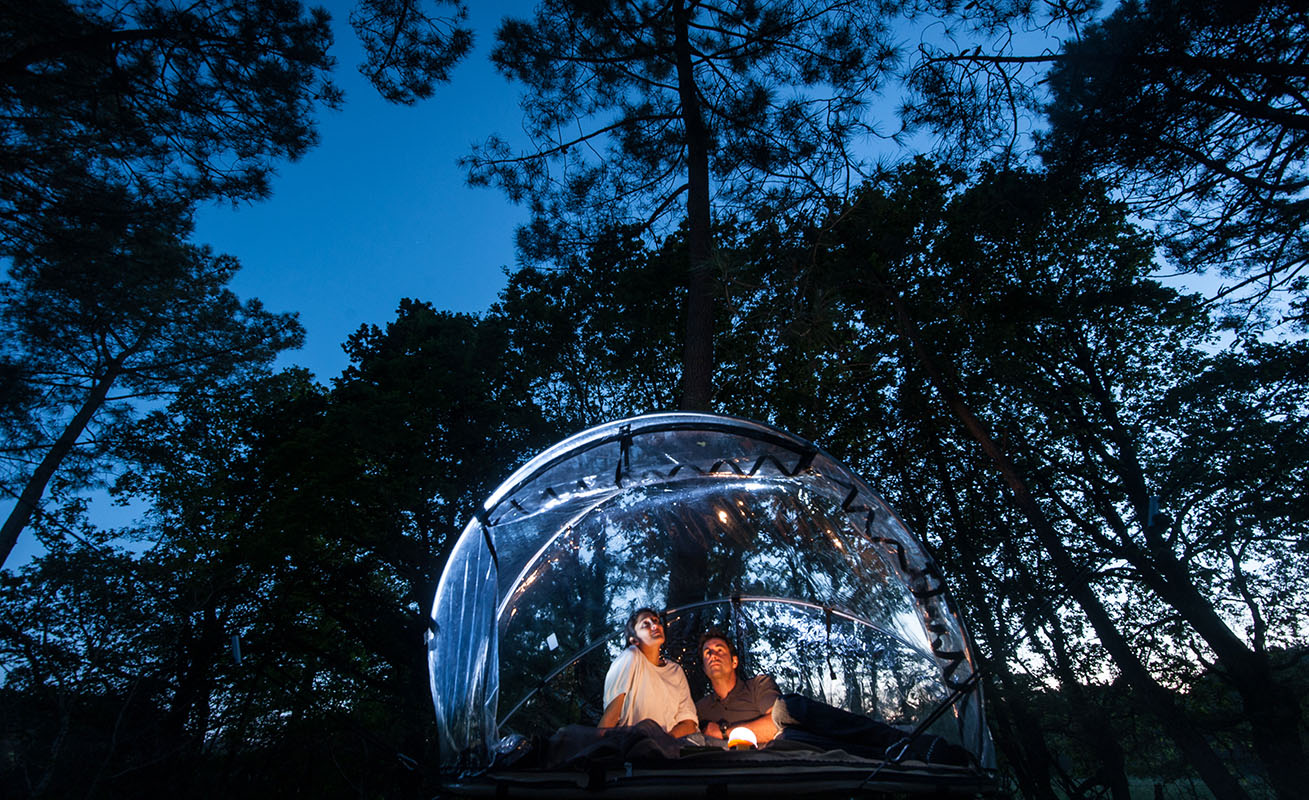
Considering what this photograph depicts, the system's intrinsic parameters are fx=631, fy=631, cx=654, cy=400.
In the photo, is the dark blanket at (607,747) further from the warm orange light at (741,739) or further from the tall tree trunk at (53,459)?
the tall tree trunk at (53,459)

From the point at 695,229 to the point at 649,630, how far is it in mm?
3958

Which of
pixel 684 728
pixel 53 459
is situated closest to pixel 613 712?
pixel 684 728

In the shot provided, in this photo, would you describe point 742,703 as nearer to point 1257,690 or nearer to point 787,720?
point 787,720

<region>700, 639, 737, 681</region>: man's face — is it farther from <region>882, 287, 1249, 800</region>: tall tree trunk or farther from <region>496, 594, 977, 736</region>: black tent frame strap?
<region>882, 287, 1249, 800</region>: tall tree trunk

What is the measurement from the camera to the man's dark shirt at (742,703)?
426 centimetres

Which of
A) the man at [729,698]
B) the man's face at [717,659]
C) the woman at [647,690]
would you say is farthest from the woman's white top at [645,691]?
the man's face at [717,659]

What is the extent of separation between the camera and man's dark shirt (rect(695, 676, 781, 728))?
4262 millimetres

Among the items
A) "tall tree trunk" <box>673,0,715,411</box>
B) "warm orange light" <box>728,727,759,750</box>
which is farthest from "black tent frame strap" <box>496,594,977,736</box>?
"tall tree trunk" <box>673,0,715,411</box>

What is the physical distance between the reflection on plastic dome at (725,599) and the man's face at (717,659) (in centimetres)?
43

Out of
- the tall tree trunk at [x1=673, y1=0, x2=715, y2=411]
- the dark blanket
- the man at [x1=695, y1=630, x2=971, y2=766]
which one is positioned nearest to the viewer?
the dark blanket

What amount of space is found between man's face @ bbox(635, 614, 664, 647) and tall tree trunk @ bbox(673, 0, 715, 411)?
199 centimetres

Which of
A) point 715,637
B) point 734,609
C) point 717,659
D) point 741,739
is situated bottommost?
point 741,739

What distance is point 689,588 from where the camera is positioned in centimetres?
502

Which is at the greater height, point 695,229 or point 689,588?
point 695,229
